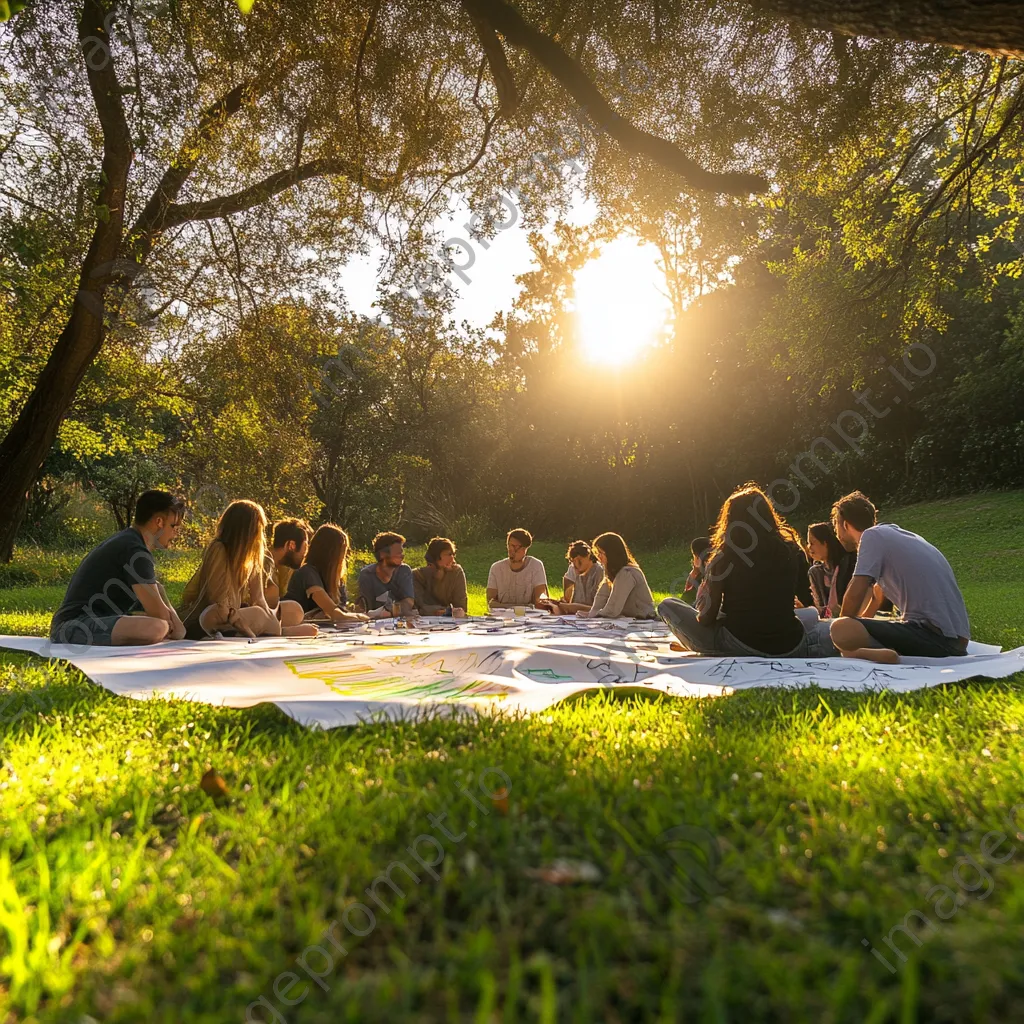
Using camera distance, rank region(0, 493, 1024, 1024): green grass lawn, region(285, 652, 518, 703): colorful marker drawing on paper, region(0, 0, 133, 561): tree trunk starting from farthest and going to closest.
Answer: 1. region(0, 0, 133, 561): tree trunk
2. region(285, 652, 518, 703): colorful marker drawing on paper
3. region(0, 493, 1024, 1024): green grass lawn

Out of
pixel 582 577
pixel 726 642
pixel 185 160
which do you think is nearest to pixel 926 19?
pixel 726 642

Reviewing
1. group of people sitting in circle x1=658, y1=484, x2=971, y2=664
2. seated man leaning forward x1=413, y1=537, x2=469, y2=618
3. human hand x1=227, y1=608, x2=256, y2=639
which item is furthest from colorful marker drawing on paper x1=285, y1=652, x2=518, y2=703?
seated man leaning forward x1=413, y1=537, x2=469, y2=618

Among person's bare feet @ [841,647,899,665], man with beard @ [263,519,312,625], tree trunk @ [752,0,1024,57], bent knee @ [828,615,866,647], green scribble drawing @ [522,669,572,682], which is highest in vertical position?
tree trunk @ [752,0,1024,57]

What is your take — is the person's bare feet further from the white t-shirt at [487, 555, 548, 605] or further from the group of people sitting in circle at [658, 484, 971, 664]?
the white t-shirt at [487, 555, 548, 605]

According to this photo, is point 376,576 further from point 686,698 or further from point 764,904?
point 764,904

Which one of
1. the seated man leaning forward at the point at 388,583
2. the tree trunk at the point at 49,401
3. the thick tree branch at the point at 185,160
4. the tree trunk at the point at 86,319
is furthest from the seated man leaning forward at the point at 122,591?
the tree trunk at the point at 49,401

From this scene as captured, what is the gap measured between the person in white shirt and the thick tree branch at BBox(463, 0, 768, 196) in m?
3.79

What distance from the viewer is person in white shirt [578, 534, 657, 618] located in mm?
8484

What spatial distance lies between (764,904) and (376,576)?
26.5 feet

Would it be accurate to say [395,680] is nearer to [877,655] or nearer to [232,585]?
[232,585]

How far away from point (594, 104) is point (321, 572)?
5.47m

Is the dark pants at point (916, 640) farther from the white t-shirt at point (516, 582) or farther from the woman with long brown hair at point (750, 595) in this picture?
the white t-shirt at point (516, 582)

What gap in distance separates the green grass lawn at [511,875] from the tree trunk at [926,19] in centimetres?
326

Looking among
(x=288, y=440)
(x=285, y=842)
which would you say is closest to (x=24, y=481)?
(x=288, y=440)
